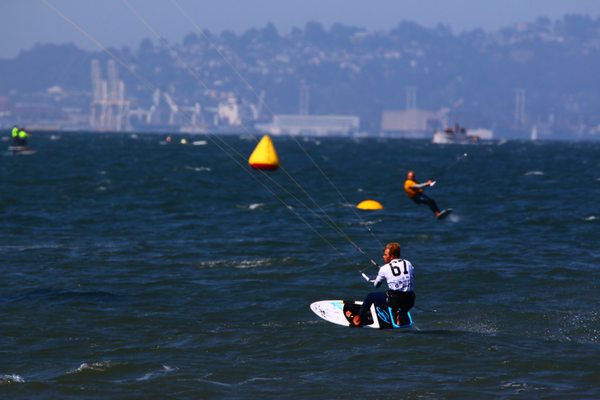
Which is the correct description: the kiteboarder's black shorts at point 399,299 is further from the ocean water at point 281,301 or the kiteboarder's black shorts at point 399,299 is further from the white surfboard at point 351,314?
the ocean water at point 281,301

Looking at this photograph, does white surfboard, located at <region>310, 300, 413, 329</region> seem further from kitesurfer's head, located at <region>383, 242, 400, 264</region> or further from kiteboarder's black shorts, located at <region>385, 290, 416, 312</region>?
kitesurfer's head, located at <region>383, 242, 400, 264</region>

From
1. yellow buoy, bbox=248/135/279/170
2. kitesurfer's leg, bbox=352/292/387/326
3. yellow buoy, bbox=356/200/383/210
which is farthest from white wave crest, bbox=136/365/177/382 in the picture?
yellow buoy, bbox=356/200/383/210

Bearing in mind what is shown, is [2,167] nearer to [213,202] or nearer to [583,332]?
[213,202]

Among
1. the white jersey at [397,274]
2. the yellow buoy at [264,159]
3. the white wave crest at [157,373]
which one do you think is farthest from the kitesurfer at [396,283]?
the yellow buoy at [264,159]

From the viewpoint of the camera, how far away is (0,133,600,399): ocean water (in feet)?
58.6

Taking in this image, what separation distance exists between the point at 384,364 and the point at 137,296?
8.01m

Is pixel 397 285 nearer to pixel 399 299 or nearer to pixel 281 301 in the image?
pixel 399 299

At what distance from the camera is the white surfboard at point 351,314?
2086 cm

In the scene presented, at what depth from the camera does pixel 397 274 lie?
2005cm

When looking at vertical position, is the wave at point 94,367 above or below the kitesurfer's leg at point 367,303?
below

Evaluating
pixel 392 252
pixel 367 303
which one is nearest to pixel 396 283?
pixel 392 252

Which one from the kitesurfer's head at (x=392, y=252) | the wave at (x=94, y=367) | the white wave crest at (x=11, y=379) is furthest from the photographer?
the kitesurfer's head at (x=392, y=252)

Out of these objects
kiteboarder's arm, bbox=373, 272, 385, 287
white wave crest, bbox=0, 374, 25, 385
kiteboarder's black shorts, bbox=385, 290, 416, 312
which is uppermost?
kiteboarder's arm, bbox=373, 272, 385, 287

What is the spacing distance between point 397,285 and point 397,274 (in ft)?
0.71
